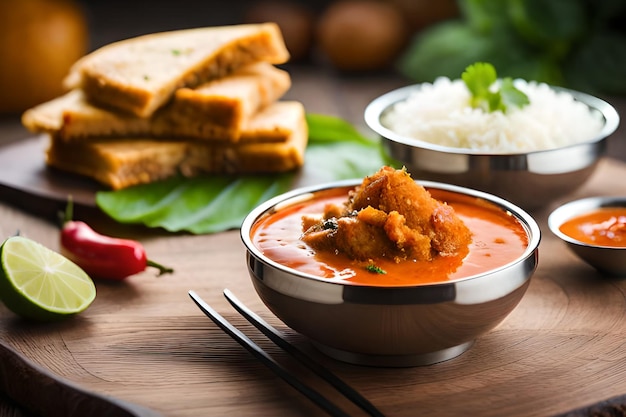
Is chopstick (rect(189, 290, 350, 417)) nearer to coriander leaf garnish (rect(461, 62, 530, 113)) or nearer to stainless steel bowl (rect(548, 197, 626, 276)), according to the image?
stainless steel bowl (rect(548, 197, 626, 276))

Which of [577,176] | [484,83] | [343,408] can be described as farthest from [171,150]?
[343,408]

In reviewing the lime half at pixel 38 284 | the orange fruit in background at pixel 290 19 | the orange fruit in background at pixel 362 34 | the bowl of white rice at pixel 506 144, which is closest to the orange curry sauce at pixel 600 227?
the bowl of white rice at pixel 506 144

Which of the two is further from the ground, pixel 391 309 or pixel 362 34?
pixel 391 309

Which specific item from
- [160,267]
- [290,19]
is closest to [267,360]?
[160,267]

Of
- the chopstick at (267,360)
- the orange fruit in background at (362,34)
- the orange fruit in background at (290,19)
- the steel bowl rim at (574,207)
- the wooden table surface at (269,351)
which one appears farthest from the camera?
the orange fruit in background at (290,19)

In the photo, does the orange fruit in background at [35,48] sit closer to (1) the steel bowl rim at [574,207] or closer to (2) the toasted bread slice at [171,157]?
(2) the toasted bread slice at [171,157]

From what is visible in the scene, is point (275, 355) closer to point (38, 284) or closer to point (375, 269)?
point (375, 269)
